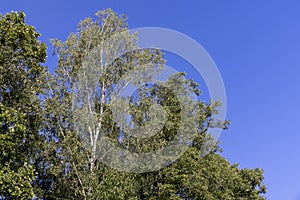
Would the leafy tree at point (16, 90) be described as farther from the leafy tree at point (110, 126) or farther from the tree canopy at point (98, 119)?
the leafy tree at point (110, 126)

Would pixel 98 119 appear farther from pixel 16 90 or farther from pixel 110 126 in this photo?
pixel 16 90

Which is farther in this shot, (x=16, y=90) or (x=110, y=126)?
(x=110, y=126)

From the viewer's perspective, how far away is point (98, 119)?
37875 millimetres

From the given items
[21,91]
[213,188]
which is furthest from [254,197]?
[21,91]

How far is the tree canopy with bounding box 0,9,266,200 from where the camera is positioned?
27.8 m

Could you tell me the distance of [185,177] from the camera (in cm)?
3603

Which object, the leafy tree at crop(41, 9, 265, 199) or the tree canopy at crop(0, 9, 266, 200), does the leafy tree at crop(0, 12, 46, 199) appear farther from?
the leafy tree at crop(41, 9, 265, 199)

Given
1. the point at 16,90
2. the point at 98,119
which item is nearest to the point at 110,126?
the point at 98,119

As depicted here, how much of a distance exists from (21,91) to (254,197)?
38.5 m

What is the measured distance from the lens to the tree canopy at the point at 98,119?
27.8 meters

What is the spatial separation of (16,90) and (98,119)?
1040 cm

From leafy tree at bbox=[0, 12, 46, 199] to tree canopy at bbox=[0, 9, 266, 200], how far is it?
0.07m

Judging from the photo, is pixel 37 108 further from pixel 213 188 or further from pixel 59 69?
pixel 213 188

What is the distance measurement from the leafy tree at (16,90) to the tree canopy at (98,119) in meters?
0.07
